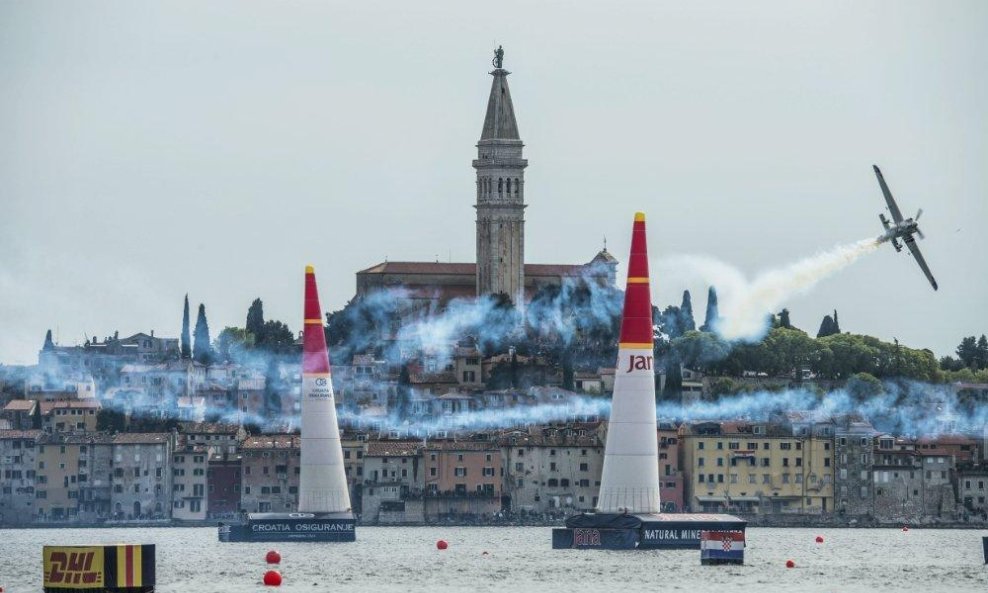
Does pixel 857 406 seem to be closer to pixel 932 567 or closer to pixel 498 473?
pixel 498 473

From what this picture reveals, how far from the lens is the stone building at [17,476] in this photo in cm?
12600

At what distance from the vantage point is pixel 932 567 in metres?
83.1

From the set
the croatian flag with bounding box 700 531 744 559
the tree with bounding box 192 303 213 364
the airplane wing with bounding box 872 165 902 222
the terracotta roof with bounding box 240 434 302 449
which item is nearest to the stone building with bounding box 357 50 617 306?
the tree with bounding box 192 303 213 364

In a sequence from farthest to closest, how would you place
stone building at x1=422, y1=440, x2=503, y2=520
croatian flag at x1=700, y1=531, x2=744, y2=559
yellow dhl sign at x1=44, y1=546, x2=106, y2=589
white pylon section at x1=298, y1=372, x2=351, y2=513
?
1. stone building at x1=422, y1=440, x2=503, y2=520
2. white pylon section at x1=298, y1=372, x2=351, y2=513
3. croatian flag at x1=700, y1=531, x2=744, y2=559
4. yellow dhl sign at x1=44, y1=546, x2=106, y2=589

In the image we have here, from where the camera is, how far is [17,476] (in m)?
128

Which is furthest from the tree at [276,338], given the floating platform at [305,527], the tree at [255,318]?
the floating platform at [305,527]

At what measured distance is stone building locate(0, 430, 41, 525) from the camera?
413 feet

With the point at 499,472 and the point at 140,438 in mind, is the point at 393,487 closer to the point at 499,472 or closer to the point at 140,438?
the point at 499,472

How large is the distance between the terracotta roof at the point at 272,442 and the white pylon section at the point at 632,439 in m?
52.2

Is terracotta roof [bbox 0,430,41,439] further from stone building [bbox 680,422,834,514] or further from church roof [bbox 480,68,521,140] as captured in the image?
church roof [bbox 480,68,521,140]

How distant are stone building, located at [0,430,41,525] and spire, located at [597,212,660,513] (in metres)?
54.9

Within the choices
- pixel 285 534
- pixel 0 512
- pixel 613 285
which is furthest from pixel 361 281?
pixel 285 534

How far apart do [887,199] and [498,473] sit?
37299mm

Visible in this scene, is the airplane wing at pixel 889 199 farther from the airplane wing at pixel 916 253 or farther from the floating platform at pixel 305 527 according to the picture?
the floating platform at pixel 305 527
